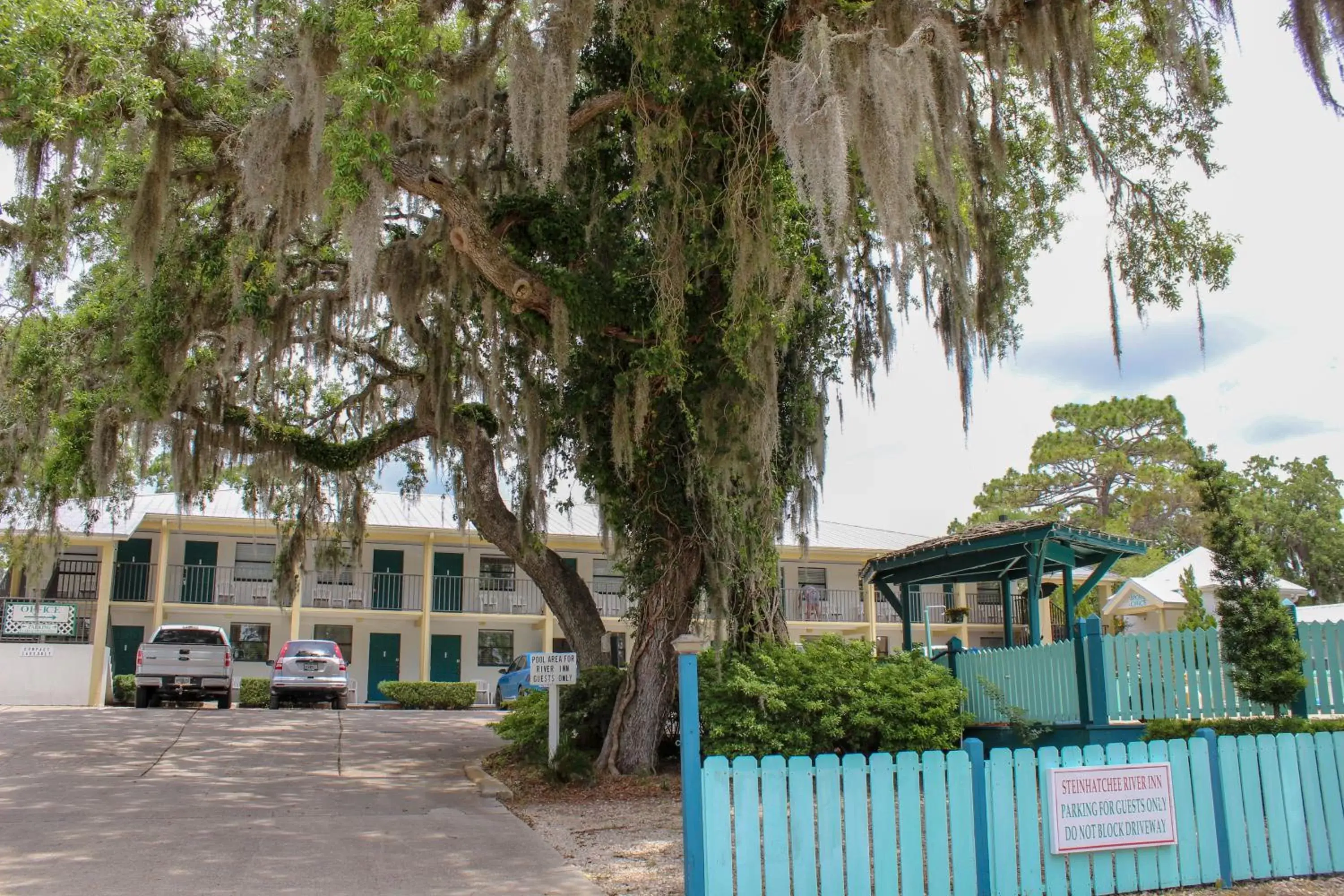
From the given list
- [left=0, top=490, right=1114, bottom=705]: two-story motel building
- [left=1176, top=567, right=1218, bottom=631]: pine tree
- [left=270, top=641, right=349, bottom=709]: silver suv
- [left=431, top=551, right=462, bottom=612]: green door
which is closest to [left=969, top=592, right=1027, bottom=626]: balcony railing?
[left=0, top=490, right=1114, bottom=705]: two-story motel building

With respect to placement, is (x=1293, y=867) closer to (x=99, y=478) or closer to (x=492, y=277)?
(x=492, y=277)

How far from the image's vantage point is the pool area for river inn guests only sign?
223 inches

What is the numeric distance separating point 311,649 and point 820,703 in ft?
43.4

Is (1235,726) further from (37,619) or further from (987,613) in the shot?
(37,619)

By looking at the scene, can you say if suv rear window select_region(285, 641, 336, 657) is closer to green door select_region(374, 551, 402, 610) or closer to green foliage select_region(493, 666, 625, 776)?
green door select_region(374, 551, 402, 610)

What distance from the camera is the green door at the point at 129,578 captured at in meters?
24.3

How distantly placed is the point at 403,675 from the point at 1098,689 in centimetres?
2008

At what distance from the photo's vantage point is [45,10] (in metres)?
8.21

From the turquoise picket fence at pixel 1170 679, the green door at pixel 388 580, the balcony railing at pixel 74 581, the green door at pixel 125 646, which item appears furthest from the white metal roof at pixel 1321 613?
the balcony railing at pixel 74 581

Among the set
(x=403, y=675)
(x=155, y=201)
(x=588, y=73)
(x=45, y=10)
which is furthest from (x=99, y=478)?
(x=403, y=675)

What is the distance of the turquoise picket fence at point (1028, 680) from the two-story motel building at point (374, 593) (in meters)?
9.51

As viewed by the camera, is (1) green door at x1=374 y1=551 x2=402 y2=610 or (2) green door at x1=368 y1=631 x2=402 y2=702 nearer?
(1) green door at x1=374 y1=551 x2=402 y2=610

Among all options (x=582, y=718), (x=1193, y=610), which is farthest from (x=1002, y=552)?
(x=1193, y=610)

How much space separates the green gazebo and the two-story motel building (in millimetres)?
7875
